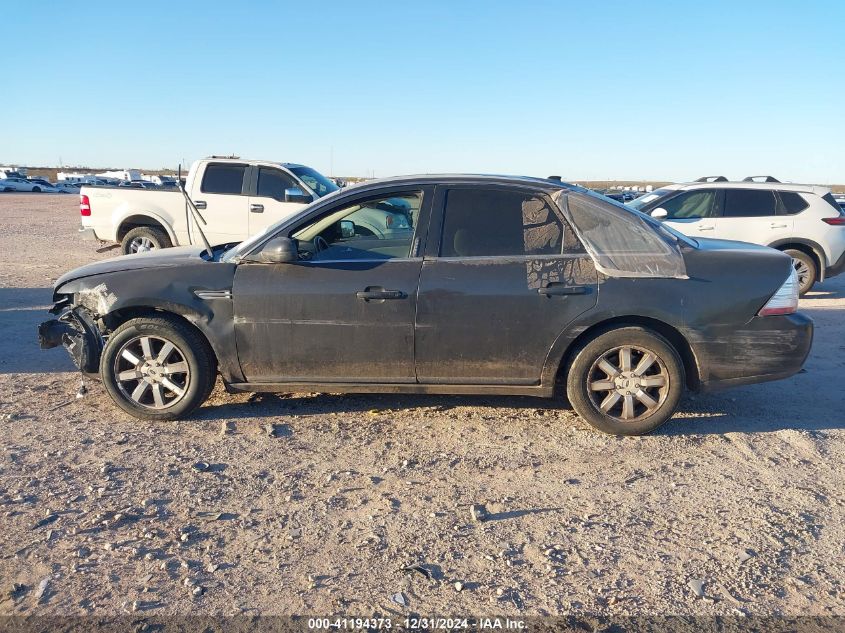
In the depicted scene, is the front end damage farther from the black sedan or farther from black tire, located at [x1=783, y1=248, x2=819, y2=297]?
black tire, located at [x1=783, y1=248, x2=819, y2=297]

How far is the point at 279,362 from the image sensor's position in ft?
15.9

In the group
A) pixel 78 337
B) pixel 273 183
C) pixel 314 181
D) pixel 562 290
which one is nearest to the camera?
pixel 562 290

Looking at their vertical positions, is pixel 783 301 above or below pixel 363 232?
below

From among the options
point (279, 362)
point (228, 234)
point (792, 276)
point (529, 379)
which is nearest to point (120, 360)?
point (279, 362)

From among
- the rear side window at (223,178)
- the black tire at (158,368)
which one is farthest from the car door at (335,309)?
the rear side window at (223,178)

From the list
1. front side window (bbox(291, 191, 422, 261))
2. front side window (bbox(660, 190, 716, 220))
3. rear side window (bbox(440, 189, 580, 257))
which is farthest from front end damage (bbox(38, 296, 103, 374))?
front side window (bbox(660, 190, 716, 220))

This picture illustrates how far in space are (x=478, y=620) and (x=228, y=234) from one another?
9212 millimetres

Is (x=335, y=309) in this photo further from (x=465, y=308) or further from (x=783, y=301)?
(x=783, y=301)

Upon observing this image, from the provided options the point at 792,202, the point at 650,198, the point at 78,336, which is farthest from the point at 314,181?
the point at 792,202

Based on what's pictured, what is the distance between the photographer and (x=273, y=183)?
11219mm

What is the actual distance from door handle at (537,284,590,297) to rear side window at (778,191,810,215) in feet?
25.5

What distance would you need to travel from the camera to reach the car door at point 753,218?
35.2 ft

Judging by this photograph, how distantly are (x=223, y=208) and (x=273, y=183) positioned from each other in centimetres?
90

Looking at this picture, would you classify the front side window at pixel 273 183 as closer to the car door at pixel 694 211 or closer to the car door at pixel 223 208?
the car door at pixel 223 208
